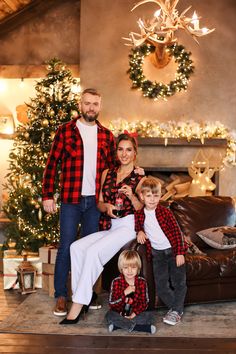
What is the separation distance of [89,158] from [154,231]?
75cm

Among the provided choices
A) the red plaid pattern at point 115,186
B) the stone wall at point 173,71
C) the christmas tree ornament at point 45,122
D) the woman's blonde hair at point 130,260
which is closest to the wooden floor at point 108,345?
the woman's blonde hair at point 130,260

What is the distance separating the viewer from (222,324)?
367cm

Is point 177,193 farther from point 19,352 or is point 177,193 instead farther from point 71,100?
point 19,352

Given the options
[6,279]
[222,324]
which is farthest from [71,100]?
[222,324]

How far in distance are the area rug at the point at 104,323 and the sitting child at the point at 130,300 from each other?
6cm

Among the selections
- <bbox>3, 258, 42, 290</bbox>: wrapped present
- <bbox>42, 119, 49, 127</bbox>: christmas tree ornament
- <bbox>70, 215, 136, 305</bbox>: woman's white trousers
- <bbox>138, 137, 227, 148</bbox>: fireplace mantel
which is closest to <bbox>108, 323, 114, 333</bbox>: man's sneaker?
<bbox>70, 215, 136, 305</bbox>: woman's white trousers

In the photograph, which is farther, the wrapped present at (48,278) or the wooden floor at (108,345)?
the wrapped present at (48,278)

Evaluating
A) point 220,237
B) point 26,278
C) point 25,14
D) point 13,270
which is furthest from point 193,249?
point 25,14

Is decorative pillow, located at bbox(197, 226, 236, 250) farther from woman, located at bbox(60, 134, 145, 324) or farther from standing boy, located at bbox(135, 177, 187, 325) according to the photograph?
woman, located at bbox(60, 134, 145, 324)

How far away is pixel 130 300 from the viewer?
11.6 feet

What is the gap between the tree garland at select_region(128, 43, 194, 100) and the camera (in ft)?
22.7

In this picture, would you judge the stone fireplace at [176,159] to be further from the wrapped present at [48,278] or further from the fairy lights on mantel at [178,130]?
the wrapped present at [48,278]

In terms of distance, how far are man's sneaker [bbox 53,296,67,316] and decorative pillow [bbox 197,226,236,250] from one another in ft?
4.49

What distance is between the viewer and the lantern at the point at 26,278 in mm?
4680
